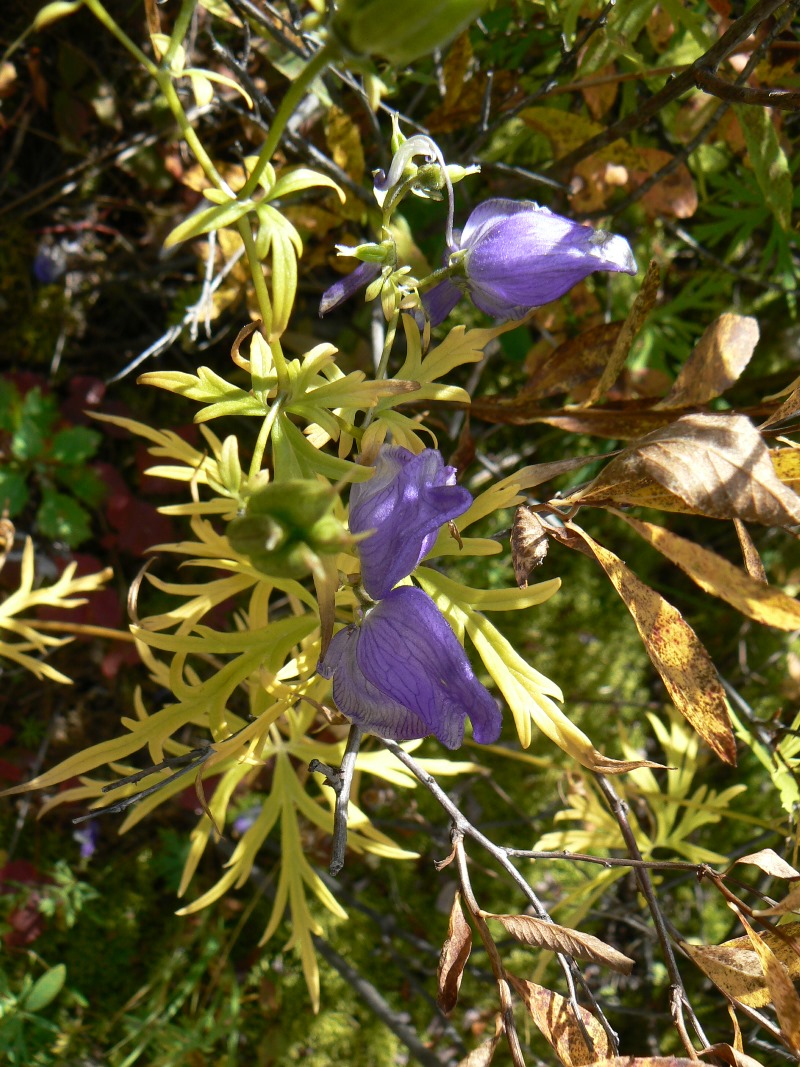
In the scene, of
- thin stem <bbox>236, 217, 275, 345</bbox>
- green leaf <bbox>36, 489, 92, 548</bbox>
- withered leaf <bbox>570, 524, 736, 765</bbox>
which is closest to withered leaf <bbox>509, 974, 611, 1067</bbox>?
withered leaf <bbox>570, 524, 736, 765</bbox>

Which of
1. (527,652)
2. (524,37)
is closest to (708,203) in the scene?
(524,37)

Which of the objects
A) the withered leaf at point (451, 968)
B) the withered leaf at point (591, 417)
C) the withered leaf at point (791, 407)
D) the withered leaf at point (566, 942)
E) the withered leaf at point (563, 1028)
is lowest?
the withered leaf at point (563, 1028)

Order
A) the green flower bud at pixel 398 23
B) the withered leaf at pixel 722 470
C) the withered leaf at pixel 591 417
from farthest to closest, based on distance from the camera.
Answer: the withered leaf at pixel 591 417, the withered leaf at pixel 722 470, the green flower bud at pixel 398 23

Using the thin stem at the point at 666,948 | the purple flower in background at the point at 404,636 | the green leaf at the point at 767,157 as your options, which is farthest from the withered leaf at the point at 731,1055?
the green leaf at the point at 767,157

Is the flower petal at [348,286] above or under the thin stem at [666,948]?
above

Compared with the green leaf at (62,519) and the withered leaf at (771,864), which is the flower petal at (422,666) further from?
the green leaf at (62,519)

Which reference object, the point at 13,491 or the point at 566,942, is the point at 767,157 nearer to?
the point at 566,942

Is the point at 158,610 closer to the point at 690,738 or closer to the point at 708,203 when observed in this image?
the point at 690,738
